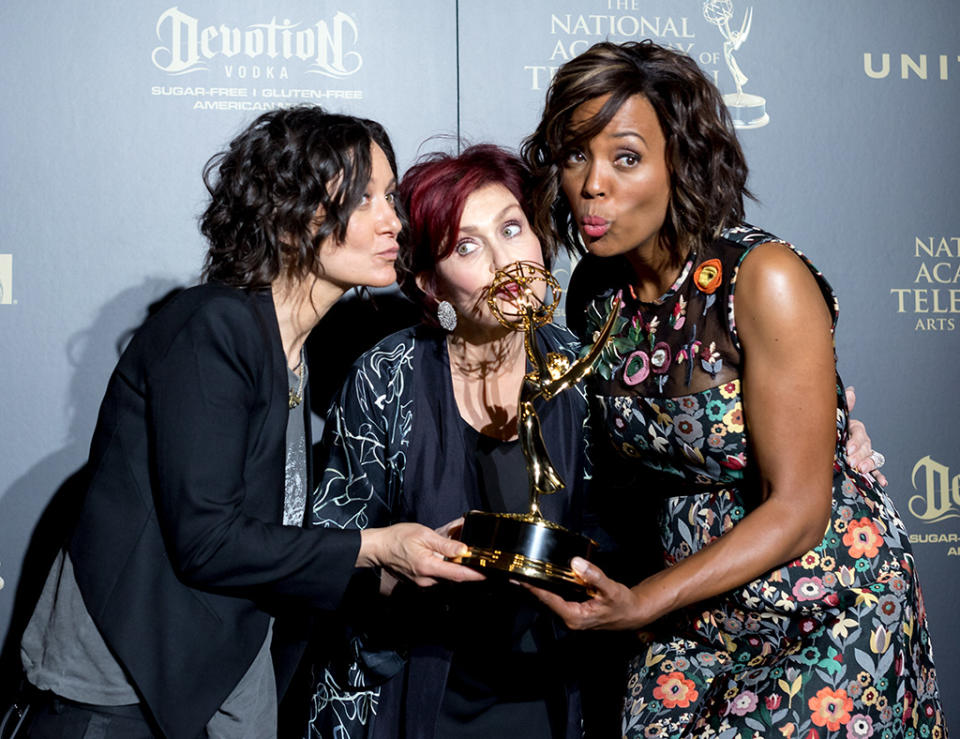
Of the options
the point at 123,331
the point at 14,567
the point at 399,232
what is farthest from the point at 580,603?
the point at 14,567

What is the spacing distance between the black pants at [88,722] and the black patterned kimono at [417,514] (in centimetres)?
44

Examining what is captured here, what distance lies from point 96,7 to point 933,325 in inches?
86.7

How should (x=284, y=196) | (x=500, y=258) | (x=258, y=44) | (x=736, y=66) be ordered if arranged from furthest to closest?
(x=736, y=66) < (x=258, y=44) < (x=500, y=258) < (x=284, y=196)

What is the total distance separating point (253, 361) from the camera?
1.34m

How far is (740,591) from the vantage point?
56.1 inches

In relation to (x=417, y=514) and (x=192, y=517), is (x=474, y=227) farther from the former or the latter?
(x=192, y=517)

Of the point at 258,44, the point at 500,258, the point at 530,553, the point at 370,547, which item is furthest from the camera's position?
the point at 258,44

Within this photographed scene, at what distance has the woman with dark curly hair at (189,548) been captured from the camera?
129 centimetres

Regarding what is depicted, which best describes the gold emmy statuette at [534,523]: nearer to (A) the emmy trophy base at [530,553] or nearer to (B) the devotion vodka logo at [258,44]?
(A) the emmy trophy base at [530,553]

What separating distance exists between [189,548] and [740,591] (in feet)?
2.66

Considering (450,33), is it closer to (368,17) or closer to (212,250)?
(368,17)

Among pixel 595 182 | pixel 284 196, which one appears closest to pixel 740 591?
pixel 595 182

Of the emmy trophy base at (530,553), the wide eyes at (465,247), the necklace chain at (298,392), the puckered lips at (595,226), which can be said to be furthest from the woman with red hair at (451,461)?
the emmy trophy base at (530,553)

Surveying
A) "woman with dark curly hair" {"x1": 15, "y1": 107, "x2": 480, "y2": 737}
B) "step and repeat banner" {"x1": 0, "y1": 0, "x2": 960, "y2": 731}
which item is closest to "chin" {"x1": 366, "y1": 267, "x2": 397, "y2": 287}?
"woman with dark curly hair" {"x1": 15, "y1": 107, "x2": 480, "y2": 737}
